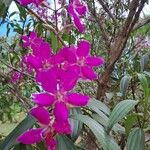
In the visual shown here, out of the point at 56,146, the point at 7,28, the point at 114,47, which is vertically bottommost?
the point at 56,146

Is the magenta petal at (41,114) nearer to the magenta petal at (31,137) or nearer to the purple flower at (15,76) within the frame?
the magenta petal at (31,137)

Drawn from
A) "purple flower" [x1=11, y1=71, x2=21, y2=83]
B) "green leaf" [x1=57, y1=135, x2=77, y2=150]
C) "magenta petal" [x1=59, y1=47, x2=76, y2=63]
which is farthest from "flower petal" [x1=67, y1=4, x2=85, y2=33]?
"purple flower" [x1=11, y1=71, x2=21, y2=83]

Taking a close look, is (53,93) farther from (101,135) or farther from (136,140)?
(136,140)

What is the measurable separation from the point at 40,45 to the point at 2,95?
178 cm

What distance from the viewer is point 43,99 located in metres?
0.69

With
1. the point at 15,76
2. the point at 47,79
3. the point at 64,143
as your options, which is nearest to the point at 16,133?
the point at 64,143

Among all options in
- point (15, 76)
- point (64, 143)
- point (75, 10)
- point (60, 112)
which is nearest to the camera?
point (60, 112)

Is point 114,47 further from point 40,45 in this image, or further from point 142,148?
point 40,45

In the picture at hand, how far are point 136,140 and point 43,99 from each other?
0.34 meters

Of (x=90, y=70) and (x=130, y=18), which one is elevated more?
(x=130, y=18)

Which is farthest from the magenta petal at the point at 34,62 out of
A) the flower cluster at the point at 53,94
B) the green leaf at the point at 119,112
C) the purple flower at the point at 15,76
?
the purple flower at the point at 15,76

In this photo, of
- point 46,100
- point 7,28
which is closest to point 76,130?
point 46,100

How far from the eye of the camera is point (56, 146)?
2.60 feet

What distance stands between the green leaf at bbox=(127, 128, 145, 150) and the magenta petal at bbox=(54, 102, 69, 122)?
29 centimetres
